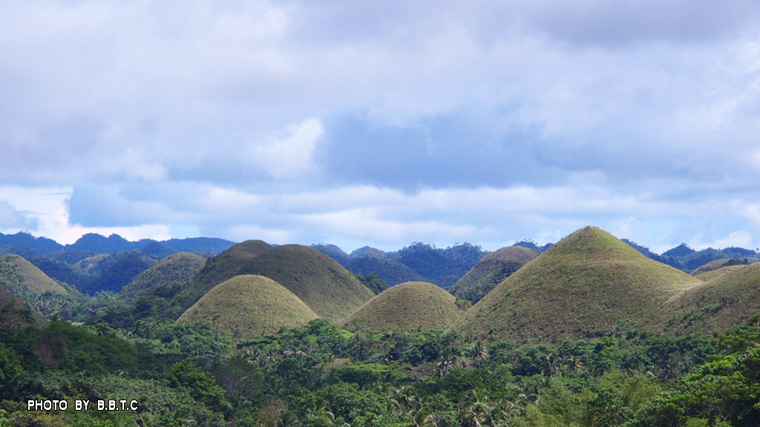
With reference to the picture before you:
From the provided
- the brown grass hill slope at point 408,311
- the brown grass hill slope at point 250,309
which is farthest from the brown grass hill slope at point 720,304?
the brown grass hill slope at point 250,309

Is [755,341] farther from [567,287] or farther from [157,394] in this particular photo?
[567,287]

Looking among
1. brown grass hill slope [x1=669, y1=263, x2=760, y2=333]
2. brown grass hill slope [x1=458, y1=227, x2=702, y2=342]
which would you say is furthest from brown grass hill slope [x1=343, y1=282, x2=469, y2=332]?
brown grass hill slope [x1=669, y1=263, x2=760, y2=333]

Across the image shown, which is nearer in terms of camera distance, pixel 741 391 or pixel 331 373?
pixel 741 391

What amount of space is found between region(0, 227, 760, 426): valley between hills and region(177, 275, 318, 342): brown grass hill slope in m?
0.51

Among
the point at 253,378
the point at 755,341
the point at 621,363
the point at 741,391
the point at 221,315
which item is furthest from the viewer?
the point at 221,315

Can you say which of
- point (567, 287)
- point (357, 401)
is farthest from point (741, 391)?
point (567, 287)

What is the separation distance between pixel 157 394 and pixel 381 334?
2750 inches

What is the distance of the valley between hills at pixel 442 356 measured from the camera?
2240 inches

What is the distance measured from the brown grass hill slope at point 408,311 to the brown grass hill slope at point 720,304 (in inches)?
2224

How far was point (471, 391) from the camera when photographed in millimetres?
77312

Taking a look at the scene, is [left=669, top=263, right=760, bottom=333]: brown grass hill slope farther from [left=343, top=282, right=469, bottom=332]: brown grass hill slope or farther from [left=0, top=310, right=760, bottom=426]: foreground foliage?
[left=343, top=282, right=469, bottom=332]: brown grass hill slope

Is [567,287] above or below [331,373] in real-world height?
above

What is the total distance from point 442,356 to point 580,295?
37237 millimetres

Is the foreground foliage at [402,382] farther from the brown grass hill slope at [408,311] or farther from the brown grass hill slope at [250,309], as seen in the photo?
the brown grass hill slope at [250,309]
